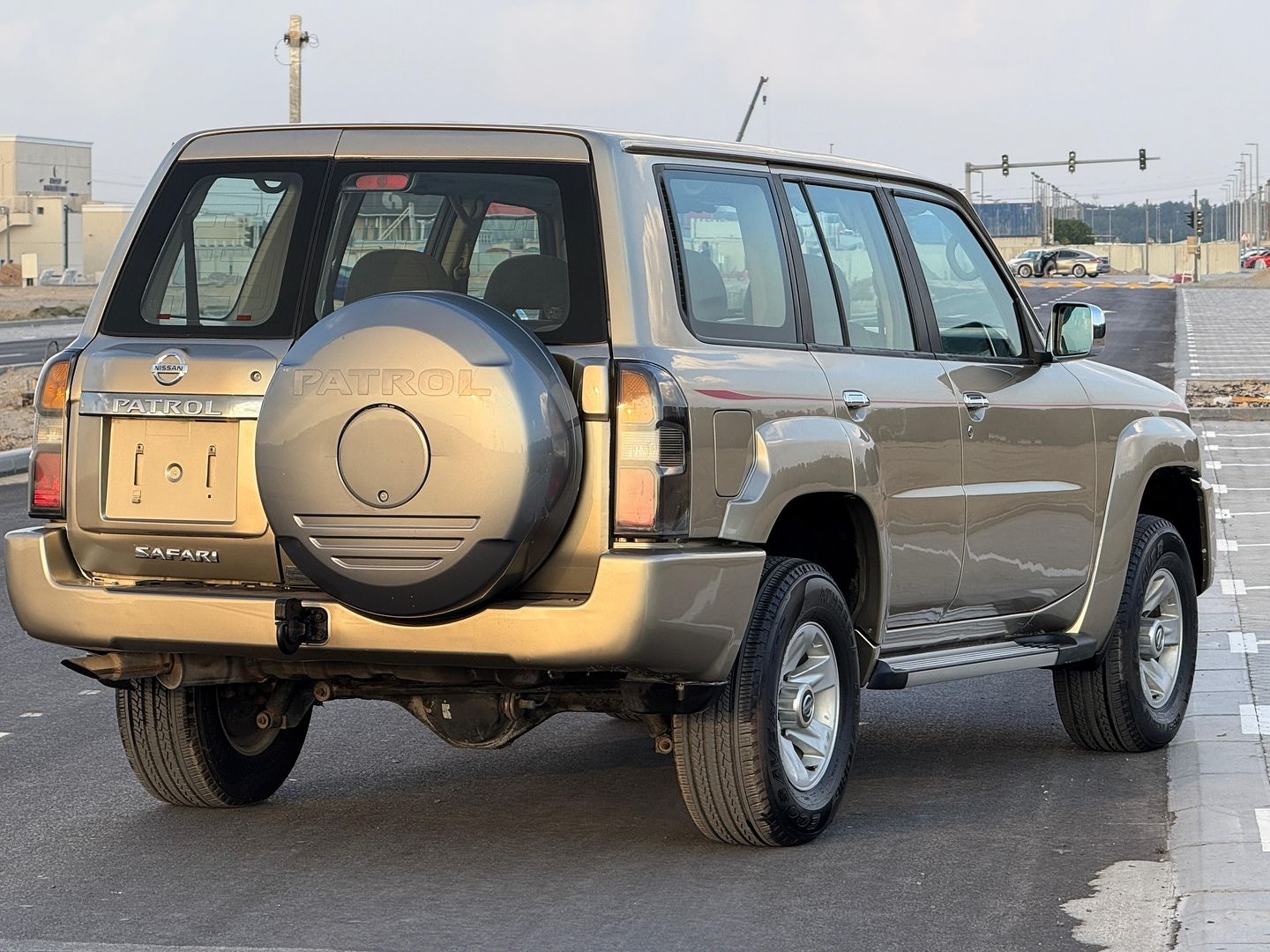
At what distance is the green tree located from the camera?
6553 inches

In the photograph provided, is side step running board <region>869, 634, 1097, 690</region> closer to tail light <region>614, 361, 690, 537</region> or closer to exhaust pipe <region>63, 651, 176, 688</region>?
tail light <region>614, 361, 690, 537</region>

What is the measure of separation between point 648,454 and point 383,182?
1175 mm

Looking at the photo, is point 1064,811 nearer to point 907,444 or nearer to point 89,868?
point 907,444

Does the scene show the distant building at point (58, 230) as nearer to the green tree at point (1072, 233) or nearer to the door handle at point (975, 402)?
the green tree at point (1072, 233)

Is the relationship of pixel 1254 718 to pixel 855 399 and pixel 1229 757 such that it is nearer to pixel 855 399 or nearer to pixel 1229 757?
pixel 1229 757

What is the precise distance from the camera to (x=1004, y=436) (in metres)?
6.90

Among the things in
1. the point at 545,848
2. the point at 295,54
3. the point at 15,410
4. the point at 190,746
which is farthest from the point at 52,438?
the point at 295,54

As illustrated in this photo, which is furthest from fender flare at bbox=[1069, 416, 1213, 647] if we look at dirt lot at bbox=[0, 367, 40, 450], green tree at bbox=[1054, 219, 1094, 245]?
green tree at bbox=[1054, 219, 1094, 245]

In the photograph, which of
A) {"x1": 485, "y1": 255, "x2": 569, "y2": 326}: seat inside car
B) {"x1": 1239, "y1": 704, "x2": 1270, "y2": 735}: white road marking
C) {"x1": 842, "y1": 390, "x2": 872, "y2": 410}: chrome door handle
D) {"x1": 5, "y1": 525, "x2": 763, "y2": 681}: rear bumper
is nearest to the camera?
{"x1": 5, "y1": 525, "x2": 763, "y2": 681}: rear bumper

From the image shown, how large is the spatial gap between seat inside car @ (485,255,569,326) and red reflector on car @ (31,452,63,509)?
1295 millimetres

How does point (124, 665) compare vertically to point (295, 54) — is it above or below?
below

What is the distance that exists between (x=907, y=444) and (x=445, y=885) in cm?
199

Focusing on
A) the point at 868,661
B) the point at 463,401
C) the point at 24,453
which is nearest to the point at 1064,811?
the point at 868,661

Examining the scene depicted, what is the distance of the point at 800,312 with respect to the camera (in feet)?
20.0
